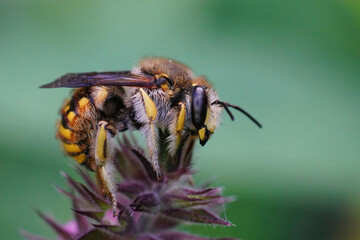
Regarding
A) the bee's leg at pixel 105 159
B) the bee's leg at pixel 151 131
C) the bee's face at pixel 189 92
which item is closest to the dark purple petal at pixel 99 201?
the bee's leg at pixel 105 159

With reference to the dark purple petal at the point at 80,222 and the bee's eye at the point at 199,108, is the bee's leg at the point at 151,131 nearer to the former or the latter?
the bee's eye at the point at 199,108

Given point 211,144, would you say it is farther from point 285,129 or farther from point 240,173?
point 285,129

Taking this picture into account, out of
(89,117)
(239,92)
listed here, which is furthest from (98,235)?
(239,92)

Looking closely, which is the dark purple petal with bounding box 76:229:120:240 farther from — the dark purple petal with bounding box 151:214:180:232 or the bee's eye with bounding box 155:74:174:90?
the bee's eye with bounding box 155:74:174:90

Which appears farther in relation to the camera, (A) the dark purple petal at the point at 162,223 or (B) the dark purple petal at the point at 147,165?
(A) the dark purple petal at the point at 162,223

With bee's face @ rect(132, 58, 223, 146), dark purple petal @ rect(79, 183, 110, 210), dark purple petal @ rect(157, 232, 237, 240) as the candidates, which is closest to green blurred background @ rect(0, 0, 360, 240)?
bee's face @ rect(132, 58, 223, 146)
